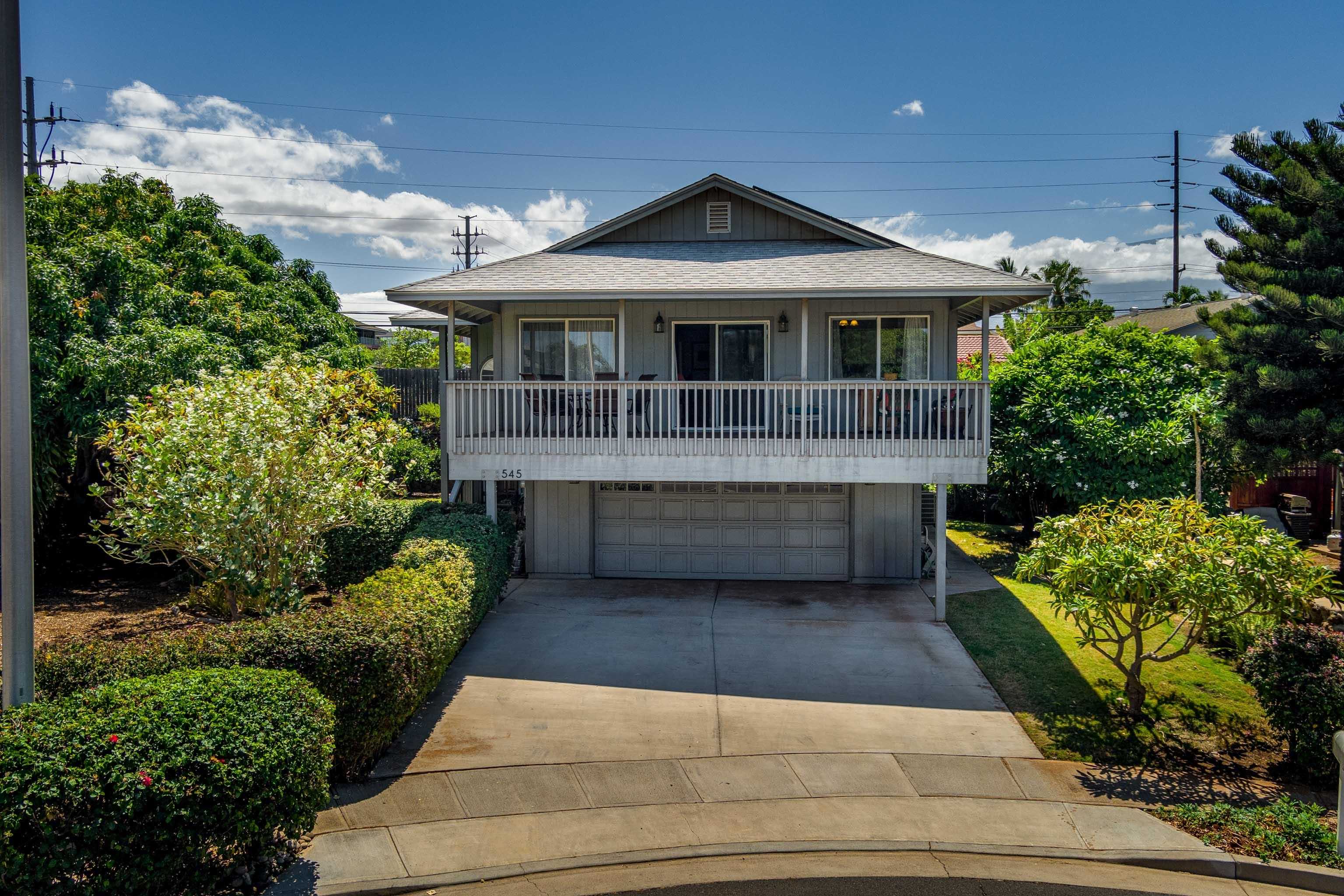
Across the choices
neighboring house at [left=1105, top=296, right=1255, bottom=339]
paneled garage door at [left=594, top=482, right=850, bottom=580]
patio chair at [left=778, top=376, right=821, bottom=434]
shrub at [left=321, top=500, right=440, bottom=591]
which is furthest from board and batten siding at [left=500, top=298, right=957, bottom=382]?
neighboring house at [left=1105, top=296, right=1255, bottom=339]

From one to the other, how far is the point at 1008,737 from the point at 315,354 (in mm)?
13319

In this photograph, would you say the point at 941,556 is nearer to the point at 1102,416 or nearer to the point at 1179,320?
the point at 1102,416

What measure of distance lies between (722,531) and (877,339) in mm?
4312

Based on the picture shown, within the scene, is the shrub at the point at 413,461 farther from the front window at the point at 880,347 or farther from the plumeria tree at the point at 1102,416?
the plumeria tree at the point at 1102,416

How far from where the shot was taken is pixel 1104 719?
8.86 meters

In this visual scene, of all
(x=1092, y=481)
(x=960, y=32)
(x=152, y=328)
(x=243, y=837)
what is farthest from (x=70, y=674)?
(x=960, y=32)

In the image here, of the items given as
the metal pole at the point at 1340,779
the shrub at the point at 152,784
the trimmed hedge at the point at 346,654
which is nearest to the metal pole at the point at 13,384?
the shrub at the point at 152,784

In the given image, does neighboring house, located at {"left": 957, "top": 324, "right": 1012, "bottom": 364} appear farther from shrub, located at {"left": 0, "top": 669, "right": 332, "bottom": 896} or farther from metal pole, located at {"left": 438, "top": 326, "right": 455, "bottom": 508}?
shrub, located at {"left": 0, "top": 669, "right": 332, "bottom": 896}

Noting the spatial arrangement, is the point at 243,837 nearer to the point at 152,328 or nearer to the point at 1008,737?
the point at 1008,737

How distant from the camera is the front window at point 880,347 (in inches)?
561

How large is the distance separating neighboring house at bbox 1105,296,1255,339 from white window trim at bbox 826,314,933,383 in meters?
12.9

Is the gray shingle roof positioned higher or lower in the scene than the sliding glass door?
higher

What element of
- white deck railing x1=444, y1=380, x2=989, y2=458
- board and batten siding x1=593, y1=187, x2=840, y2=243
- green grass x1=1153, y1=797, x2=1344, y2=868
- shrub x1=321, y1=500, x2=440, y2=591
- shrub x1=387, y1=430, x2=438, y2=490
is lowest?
green grass x1=1153, y1=797, x2=1344, y2=868

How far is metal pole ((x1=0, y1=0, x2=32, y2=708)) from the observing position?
5191 millimetres
